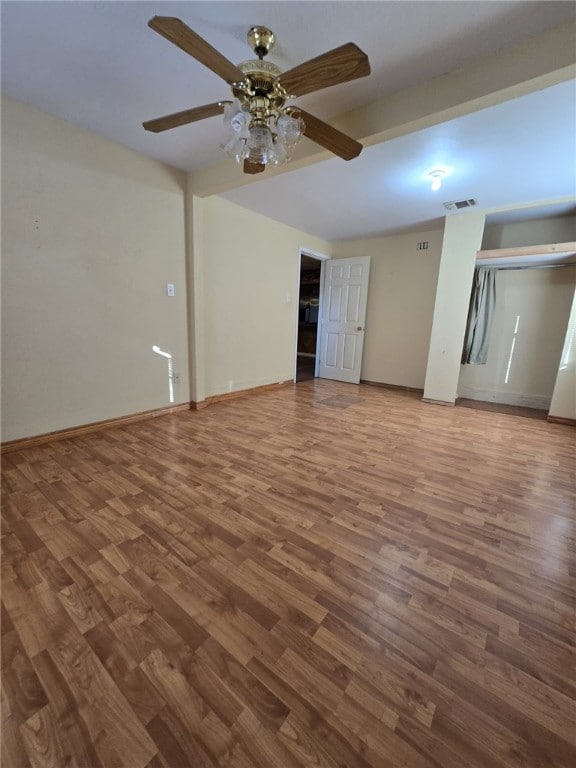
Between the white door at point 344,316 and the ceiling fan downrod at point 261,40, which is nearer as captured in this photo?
the ceiling fan downrod at point 261,40

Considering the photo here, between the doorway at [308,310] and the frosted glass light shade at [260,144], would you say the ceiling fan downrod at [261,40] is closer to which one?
the frosted glass light shade at [260,144]

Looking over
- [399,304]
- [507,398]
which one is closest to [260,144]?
[399,304]

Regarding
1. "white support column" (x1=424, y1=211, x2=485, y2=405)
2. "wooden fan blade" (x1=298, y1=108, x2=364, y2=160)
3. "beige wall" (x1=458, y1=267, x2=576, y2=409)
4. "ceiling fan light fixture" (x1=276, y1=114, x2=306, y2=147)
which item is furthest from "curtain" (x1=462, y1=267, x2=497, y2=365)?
"ceiling fan light fixture" (x1=276, y1=114, x2=306, y2=147)

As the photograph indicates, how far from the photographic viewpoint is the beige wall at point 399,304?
462 cm

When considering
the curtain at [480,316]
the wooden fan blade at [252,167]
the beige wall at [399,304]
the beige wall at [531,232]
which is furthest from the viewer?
the beige wall at [399,304]

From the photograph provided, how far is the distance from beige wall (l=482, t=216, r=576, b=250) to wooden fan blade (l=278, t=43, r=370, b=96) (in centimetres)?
383

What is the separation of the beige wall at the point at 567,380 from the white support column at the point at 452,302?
102 cm

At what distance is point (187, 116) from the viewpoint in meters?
1.58

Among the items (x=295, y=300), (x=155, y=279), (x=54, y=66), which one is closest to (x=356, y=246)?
(x=295, y=300)

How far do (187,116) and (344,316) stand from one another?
407 cm

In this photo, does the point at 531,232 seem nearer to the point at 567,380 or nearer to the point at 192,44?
the point at 567,380

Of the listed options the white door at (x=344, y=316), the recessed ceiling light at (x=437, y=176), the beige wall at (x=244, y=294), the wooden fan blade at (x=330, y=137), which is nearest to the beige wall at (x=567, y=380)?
the recessed ceiling light at (x=437, y=176)

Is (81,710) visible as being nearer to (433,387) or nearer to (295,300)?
(433,387)

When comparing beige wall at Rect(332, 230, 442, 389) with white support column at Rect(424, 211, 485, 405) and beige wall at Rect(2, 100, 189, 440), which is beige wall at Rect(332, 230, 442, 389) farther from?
beige wall at Rect(2, 100, 189, 440)
